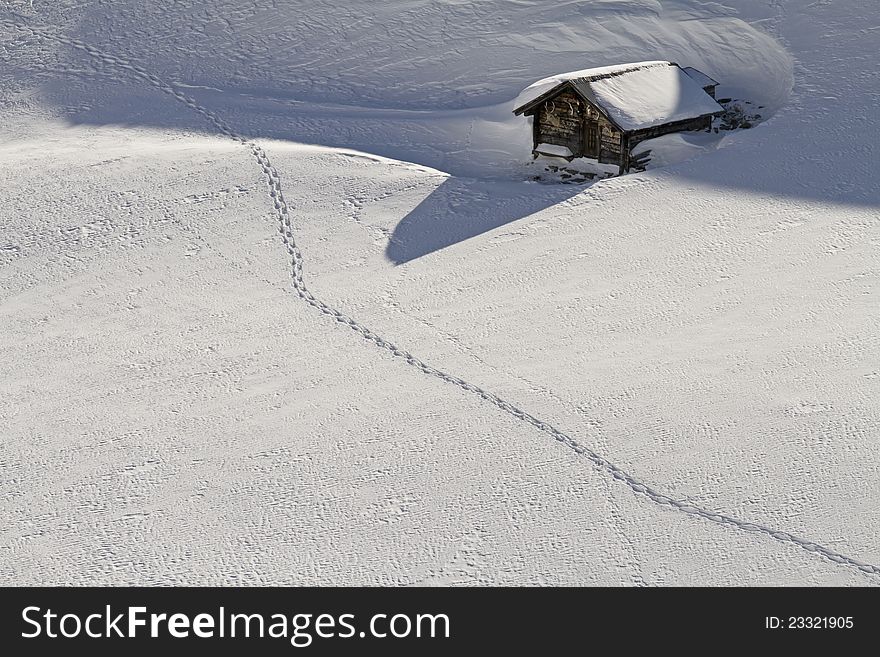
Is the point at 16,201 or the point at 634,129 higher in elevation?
the point at 634,129

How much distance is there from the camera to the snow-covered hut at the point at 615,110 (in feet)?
67.9

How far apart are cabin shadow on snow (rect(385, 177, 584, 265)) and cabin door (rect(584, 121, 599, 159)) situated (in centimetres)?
98

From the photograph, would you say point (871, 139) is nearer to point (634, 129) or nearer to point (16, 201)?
point (634, 129)

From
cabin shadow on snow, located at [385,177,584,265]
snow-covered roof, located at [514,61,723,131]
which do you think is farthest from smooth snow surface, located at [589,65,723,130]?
cabin shadow on snow, located at [385,177,584,265]

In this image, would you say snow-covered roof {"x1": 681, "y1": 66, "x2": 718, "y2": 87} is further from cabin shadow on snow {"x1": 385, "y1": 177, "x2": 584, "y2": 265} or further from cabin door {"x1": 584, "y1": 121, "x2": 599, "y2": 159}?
cabin shadow on snow {"x1": 385, "y1": 177, "x2": 584, "y2": 265}

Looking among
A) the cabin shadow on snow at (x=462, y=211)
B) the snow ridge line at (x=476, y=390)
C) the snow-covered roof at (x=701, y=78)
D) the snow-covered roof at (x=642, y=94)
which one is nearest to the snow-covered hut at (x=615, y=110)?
the snow-covered roof at (x=642, y=94)

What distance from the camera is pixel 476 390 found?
15344 mm

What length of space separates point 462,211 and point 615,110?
11.0ft

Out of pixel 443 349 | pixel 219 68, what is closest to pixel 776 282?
pixel 443 349

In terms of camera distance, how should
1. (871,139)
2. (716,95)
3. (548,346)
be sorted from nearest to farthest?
1. (548,346)
2. (871,139)
3. (716,95)

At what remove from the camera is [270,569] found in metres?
12.2

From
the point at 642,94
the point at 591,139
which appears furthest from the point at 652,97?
the point at 591,139

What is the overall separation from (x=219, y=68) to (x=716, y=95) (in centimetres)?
1148
